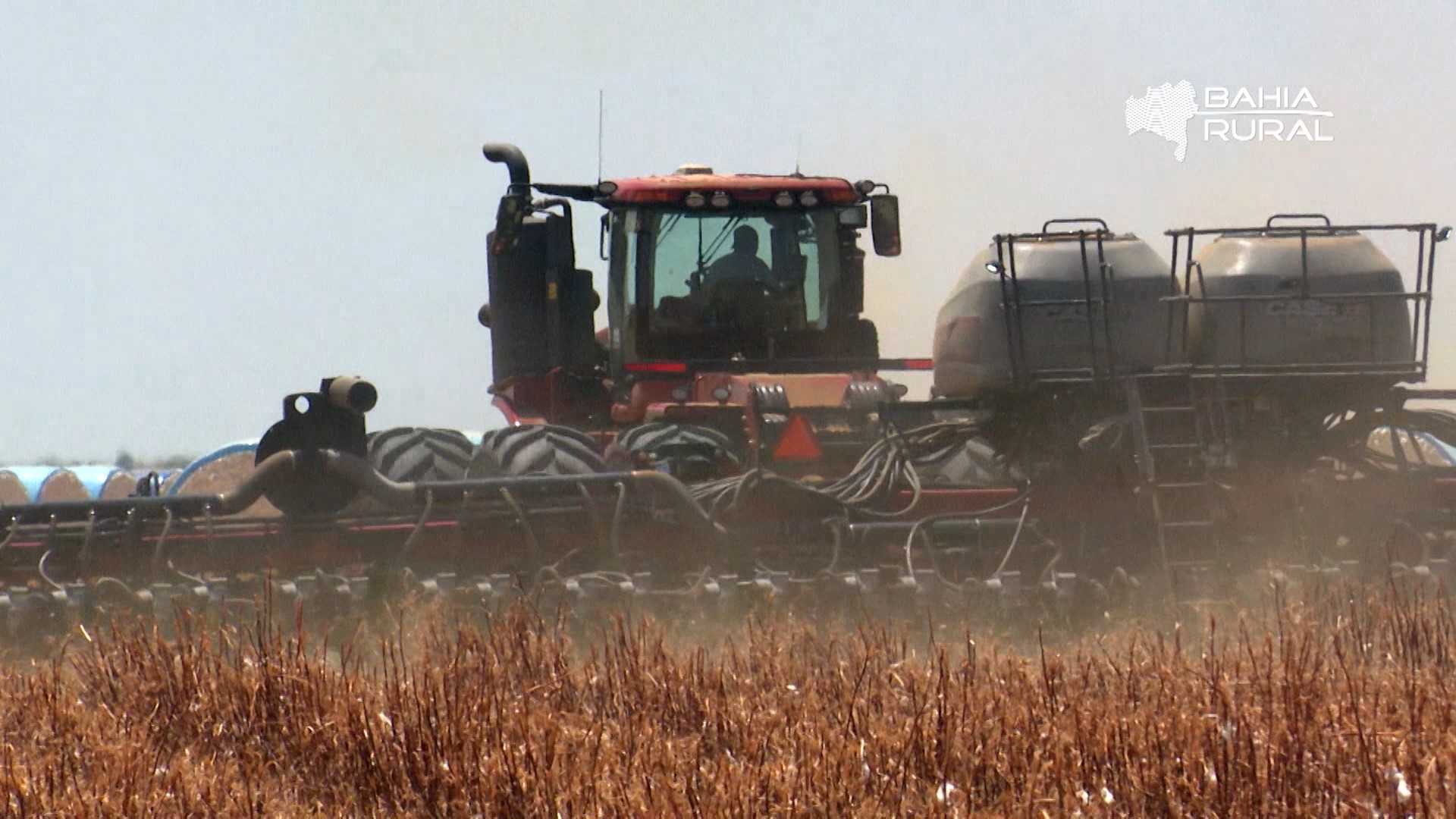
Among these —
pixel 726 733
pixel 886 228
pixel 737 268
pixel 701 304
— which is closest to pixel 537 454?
pixel 701 304

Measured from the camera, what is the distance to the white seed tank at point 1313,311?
10.2 m

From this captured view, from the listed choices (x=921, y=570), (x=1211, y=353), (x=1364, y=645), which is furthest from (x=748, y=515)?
(x=1364, y=645)

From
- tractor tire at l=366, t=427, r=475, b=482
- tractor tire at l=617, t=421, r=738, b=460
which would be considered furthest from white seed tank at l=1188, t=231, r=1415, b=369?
tractor tire at l=366, t=427, r=475, b=482

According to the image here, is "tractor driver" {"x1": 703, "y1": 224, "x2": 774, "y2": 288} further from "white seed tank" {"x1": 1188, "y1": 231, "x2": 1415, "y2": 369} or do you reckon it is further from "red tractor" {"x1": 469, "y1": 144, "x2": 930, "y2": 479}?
"white seed tank" {"x1": 1188, "y1": 231, "x2": 1415, "y2": 369}

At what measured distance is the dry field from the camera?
Result: 15.5 feet

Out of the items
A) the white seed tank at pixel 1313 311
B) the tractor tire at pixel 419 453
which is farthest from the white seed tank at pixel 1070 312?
the tractor tire at pixel 419 453

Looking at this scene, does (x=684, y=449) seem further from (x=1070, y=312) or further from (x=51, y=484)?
(x=51, y=484)

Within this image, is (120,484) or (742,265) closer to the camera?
(742,265)

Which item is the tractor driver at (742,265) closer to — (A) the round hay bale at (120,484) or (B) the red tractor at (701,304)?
(B) the red tractor at (701,304)

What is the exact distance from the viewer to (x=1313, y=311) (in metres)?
10.2

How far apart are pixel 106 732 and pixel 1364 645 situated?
4.55 metres

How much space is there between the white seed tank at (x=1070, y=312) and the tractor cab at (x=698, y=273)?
1.31 m

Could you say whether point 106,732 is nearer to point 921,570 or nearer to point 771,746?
point 771,746

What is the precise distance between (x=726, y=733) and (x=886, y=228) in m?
6.55
